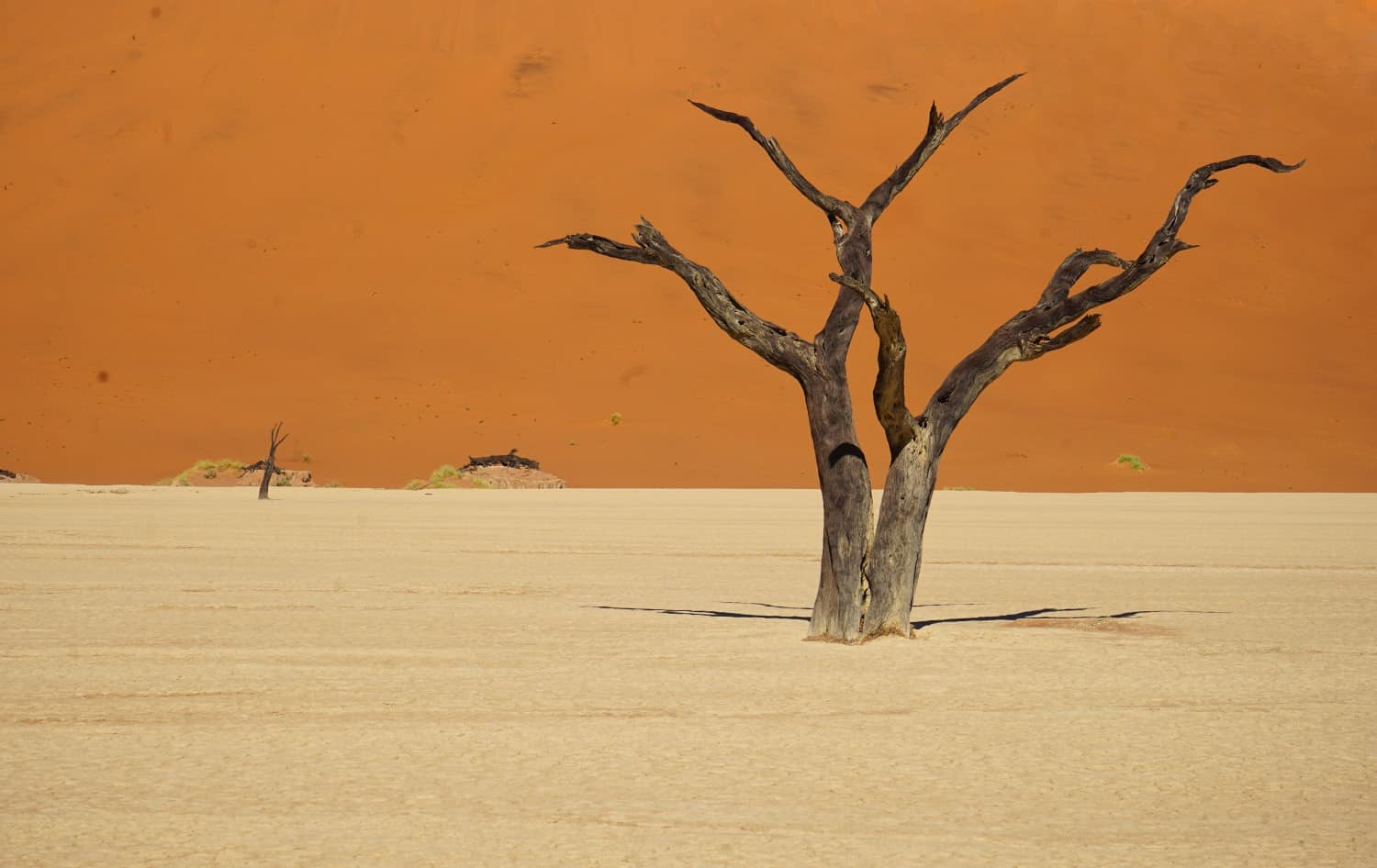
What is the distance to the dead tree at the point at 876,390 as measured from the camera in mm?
11602

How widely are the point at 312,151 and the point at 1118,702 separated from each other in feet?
200

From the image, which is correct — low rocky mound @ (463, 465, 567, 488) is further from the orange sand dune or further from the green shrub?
the green shrub

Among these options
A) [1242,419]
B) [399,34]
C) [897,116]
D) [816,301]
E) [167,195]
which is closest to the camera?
[1242,419]

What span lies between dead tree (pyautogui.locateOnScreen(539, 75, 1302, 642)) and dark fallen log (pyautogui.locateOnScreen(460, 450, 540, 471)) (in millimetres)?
33706

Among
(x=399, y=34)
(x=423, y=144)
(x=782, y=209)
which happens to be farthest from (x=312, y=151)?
(x=782, y=209)

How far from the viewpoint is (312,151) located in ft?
217

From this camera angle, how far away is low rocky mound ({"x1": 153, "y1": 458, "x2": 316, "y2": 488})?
44469 mm

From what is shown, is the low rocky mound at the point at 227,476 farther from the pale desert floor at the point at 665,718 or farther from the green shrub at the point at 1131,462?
the pale desert floor at the point at 665,718

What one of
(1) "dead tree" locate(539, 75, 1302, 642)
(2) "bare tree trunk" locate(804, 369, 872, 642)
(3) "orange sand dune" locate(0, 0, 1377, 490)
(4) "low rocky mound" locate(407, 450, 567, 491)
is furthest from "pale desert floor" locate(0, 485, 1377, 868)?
(3) "orange sand dune" locate(0, 0, 1377, 490)

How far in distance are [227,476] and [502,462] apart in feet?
24.8

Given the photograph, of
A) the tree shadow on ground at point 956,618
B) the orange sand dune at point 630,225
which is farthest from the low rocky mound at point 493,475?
the tree shadow on ground at point 956,618

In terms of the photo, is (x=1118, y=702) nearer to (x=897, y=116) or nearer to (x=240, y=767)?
(x=240, y=767)

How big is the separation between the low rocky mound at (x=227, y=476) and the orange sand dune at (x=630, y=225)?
1722mm

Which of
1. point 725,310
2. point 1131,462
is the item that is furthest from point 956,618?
point 1131,462
